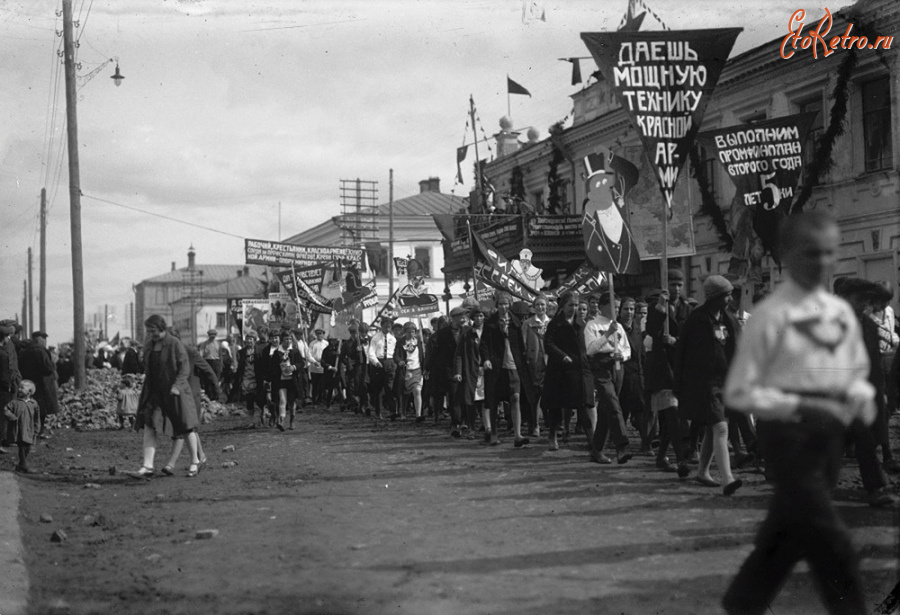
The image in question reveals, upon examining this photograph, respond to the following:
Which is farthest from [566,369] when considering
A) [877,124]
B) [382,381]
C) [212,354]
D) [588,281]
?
[212,354]

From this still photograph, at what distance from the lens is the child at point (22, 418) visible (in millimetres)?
12867

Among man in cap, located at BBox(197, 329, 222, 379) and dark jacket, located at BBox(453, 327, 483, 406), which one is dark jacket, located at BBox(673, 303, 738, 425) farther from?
man in cap, located at BBox(197, 329, 222, 379)

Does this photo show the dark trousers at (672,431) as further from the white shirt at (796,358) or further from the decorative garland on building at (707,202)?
the decorative garland on building at (707,202)

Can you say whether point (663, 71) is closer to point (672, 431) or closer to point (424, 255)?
point (672, 431)

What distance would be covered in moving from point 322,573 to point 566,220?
710 inches

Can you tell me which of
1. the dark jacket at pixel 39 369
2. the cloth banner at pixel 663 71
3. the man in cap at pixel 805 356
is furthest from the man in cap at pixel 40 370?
the man in cap at pixel 805 356

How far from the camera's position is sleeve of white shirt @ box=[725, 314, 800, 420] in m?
3.34

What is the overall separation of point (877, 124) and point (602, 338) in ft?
20.4

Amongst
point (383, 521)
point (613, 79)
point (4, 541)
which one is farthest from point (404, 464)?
point (613, 79)

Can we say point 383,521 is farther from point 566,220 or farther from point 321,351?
point 321,351

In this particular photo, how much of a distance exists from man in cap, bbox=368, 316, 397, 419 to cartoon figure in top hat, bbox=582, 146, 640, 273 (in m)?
10.2

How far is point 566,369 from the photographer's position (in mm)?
11758

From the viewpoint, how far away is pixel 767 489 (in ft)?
28.5

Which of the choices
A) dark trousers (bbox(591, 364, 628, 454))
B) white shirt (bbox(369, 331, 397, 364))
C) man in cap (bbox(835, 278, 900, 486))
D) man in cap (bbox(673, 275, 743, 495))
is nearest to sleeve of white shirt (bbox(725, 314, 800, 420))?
man in cap (bbox(835, 278, 900, 486))
